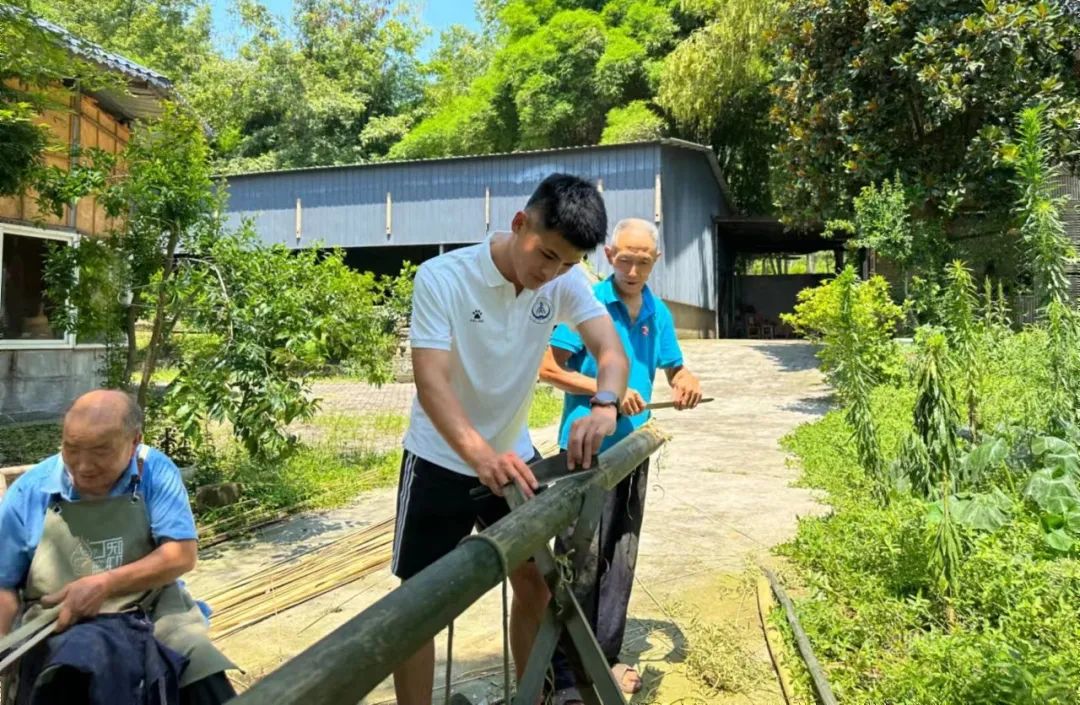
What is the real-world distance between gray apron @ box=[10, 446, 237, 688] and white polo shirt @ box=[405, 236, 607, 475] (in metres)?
0.78

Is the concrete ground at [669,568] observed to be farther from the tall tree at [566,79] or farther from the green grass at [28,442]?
the tall tree at [566,79]

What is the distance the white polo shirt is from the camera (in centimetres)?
220

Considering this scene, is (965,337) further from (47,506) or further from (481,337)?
(47,506)

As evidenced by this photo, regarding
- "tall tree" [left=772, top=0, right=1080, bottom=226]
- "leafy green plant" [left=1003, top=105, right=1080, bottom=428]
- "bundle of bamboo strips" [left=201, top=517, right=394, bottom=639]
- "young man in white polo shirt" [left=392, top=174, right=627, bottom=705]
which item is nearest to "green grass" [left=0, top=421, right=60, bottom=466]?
"bundle of bamboo strips" [left=201, top=517, right=394, bottom=639]

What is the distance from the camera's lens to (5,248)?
10109 millimetres

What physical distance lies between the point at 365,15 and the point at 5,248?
28.7 m

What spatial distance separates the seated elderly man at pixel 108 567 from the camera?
2023 mm

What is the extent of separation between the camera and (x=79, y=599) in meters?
2.06

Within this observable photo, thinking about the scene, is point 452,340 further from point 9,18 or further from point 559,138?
point 559,138

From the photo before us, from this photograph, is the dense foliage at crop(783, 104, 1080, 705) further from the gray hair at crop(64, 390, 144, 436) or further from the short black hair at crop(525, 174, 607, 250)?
the gray hair at crop(64, 390, 144, 436)

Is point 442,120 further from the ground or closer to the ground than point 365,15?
closer to the ground

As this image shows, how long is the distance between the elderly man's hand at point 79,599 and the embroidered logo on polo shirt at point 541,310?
136 centimetres

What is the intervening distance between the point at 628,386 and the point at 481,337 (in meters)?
0.82

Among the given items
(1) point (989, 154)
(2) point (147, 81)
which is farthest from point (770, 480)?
(2) point (147, 81)
